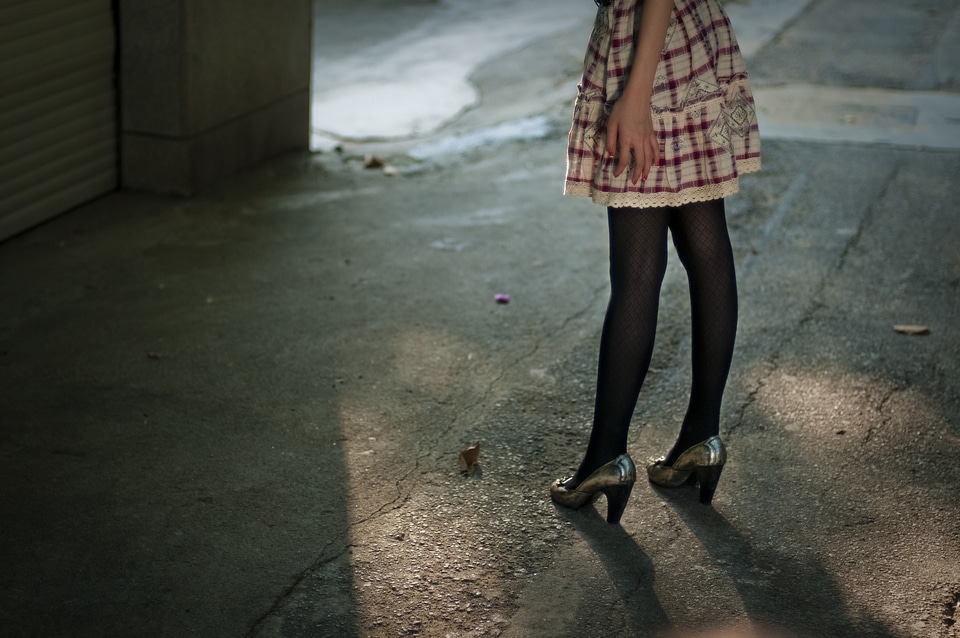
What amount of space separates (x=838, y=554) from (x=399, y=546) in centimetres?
107

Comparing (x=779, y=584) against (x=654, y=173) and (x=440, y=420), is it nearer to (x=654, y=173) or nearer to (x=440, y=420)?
(x=654, y=173)

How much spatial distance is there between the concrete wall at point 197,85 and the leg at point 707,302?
10.6 ft

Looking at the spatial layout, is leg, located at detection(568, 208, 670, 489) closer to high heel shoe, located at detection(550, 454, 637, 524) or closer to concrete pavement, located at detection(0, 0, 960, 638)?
high heel shoe, located at detection(550, 454, 637, 524)

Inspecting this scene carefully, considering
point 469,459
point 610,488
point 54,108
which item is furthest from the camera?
point 54,108

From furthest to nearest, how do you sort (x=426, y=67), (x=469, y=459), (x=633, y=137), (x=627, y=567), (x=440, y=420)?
(x=426, y=67) → (x=440, y=420) → (x=469, y=459) → (x=627, y=567) → (x=633, y=137)

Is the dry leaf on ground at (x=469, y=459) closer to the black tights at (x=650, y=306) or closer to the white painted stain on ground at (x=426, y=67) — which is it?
the black tights at (x=650, y=306)

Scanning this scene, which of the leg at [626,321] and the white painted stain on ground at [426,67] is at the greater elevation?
the leg at [626,321]

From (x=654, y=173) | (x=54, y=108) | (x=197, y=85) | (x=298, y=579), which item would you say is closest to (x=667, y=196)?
(x=654, y=173)

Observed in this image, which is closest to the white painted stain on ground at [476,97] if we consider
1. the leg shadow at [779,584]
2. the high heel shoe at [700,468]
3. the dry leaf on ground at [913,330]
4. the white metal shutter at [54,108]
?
the white metal shutter at [54,108]

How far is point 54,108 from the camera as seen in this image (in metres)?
4.73

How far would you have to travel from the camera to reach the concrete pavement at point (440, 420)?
2.29 m

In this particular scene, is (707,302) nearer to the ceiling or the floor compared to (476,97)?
nearer to the ceiling

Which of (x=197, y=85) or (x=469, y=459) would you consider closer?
→ (x=469, y=459)

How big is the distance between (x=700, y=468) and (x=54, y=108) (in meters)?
3.60
